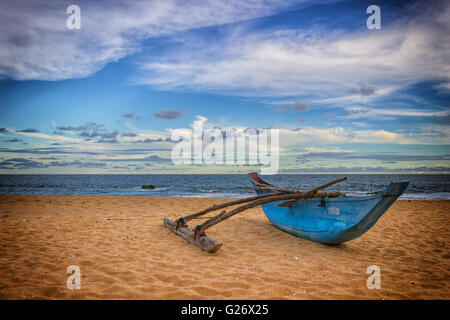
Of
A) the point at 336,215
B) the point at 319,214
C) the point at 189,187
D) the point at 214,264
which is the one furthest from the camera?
the point at 189,187

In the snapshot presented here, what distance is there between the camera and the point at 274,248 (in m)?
5.51

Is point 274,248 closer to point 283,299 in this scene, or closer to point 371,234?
point 283,299

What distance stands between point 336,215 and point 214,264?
109 inches

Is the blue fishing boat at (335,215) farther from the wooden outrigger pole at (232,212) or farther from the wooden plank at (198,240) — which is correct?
the wooden plank at (198,240)

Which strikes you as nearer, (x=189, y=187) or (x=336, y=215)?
(x=336, y=215)

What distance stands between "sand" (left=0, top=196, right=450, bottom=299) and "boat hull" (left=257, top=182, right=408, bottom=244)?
0.98 ft

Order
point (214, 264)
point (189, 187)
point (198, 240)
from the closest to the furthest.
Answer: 1. point (214, 264)
2. point (198, 240)
3. point (189, 187)

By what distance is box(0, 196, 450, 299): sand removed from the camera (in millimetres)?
3463

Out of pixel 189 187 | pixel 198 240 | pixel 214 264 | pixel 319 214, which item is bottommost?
pixel 189 187

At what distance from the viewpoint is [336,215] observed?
16.9 feet

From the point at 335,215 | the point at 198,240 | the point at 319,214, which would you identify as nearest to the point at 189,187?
the point at 198,240

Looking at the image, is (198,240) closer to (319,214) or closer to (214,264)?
(214,264)

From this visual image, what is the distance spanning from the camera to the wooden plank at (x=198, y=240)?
4.99 metres
